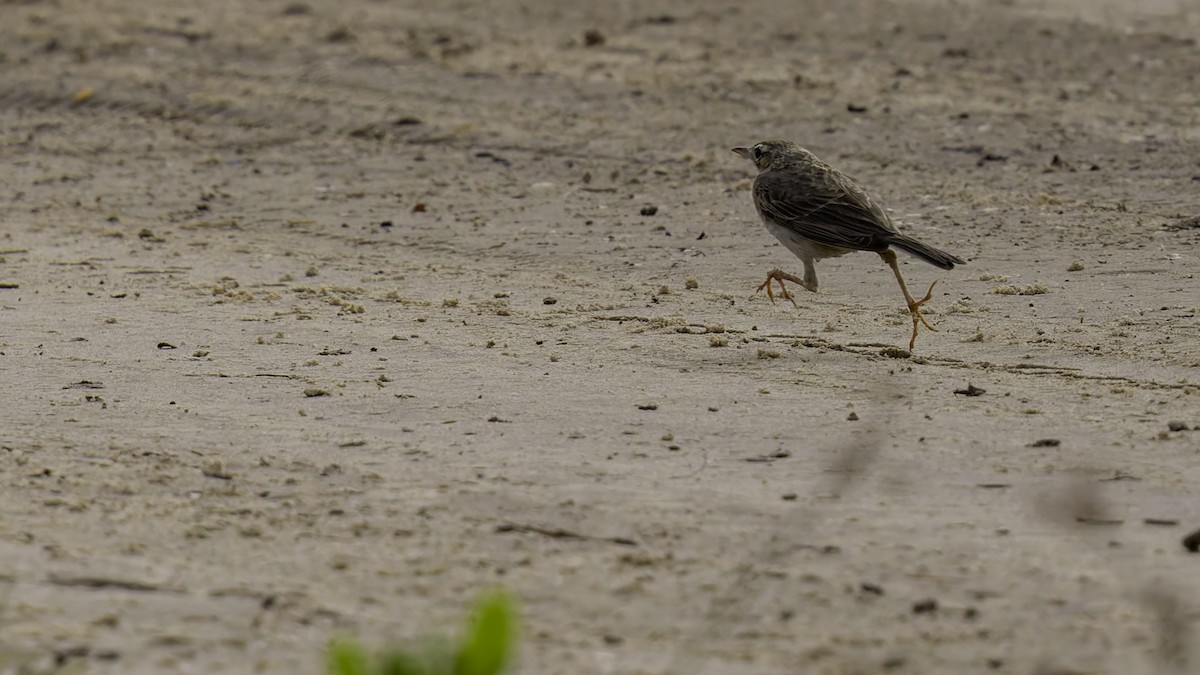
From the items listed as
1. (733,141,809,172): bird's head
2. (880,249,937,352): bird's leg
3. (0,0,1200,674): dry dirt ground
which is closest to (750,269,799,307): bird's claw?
(0,0,1200,674): dry dirt ground

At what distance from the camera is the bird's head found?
9008 millimetres

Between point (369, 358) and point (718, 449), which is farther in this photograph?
point (369, 358)

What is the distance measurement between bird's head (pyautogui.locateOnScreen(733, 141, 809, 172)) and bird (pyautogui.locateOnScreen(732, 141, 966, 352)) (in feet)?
0.14

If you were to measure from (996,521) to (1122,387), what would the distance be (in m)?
1.78

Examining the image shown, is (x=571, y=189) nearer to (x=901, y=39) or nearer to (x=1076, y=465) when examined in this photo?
(x=901, y=39)

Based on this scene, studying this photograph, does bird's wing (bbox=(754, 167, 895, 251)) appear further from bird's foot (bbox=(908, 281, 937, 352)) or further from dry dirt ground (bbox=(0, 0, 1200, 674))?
dry dirt ground (bbox=(0, 0, 1200, 674))

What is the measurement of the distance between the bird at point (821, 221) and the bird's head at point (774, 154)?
4cm

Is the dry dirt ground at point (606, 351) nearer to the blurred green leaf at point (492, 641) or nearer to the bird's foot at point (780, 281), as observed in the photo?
the bird's foot at point (780, 281)

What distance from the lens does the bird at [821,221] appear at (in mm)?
7867

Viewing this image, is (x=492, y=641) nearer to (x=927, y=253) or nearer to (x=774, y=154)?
(x=927, y=253)

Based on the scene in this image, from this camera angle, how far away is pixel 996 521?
5.32m

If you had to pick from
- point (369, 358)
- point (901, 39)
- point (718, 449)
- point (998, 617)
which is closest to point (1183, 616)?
point (998, 617)

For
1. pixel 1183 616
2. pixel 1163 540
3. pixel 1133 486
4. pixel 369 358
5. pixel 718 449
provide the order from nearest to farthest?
pixel 1183 616, pixel 1163 540, pixel 1133 486, pixel 718 449, pixel 369 358

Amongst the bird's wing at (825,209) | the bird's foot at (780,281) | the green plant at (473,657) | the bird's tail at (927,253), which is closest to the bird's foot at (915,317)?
the bird's tail at (927,253)
